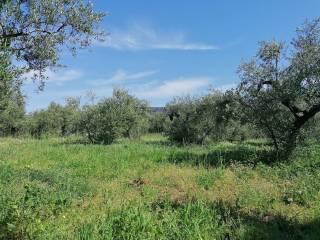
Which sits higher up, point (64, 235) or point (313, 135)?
point (313, 135)

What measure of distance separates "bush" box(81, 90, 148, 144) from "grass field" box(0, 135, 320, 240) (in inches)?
666

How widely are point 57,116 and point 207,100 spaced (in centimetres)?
2826

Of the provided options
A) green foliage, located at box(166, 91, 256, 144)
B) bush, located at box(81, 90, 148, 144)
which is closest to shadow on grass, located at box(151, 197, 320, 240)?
green foliage, located at box(166, 91, 256, 144)

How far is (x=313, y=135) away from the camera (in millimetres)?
17094

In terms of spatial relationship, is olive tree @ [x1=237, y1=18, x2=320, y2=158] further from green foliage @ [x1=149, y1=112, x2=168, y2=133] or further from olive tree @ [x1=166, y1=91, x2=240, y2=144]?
green foliage @ [x1=149, y1=112, x2=168, y2=133]

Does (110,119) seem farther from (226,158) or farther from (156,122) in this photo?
(156,122)

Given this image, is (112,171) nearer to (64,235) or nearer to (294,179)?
(294,179)

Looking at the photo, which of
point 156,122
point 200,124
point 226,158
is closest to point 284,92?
point 226,158

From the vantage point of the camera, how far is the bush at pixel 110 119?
1297 inches

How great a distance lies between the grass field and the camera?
Answer: 7.14 m

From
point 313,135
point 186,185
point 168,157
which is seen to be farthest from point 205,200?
point 313,135

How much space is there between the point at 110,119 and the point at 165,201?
79.9 ft

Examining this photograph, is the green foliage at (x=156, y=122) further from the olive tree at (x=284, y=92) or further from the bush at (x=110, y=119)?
the olive tree at (x=284, y=92)

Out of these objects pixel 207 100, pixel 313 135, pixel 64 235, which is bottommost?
pixel 64 235
